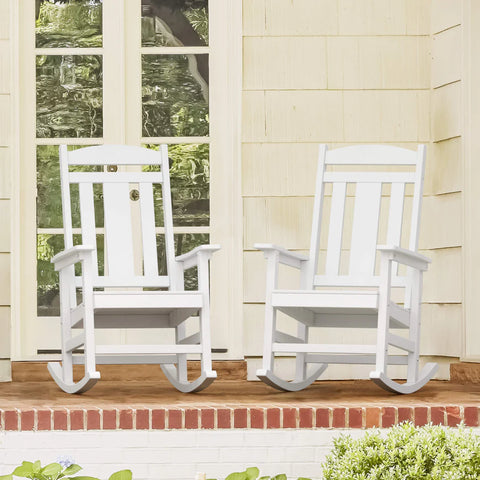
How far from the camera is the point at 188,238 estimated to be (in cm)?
459

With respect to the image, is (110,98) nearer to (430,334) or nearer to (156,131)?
(156,131)

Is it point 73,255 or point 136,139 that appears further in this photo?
Answer: point 136,139

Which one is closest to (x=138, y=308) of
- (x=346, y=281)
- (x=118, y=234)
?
(x=118, y=234)

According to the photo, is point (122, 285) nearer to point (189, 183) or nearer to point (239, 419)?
point (189, 183)

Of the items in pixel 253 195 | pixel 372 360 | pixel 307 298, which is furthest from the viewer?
pixel 253 195

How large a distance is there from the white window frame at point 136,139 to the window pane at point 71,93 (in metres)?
0.04

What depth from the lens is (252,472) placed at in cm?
281

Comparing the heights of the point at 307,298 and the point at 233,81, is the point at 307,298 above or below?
below

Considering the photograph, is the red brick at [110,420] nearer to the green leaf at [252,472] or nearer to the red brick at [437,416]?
the green leaf at [252,472]

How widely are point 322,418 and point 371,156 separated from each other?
4.70 ft

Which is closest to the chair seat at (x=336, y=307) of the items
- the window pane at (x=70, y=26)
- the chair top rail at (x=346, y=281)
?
the chair top rail at (x=346, y=281)

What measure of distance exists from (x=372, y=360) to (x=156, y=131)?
156cm

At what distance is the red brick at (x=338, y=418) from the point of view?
121 inches

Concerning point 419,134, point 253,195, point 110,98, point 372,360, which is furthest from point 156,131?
point 372,360
